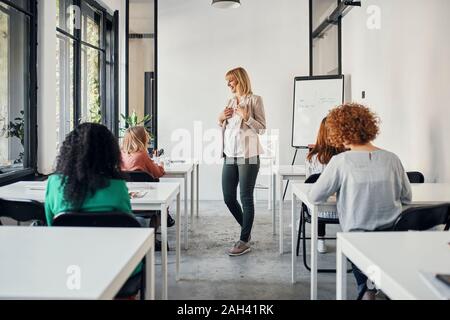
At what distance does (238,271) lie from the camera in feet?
10.7

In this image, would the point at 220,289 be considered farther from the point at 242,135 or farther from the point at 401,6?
the point at 401,6

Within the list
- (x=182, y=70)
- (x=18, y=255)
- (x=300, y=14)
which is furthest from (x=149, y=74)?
(x=18, y=255)

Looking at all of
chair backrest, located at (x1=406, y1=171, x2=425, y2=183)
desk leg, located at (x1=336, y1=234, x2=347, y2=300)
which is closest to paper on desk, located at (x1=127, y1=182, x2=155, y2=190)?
desk leg, located at (x1=336, y1=234, x2=347, y2=300)

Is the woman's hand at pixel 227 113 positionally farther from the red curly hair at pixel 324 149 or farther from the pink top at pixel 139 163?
the red curly hair at pixel 324 149

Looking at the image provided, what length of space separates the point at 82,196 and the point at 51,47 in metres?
2.81

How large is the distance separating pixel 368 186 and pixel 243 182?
1596mm

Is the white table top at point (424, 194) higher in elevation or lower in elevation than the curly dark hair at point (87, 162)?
lower

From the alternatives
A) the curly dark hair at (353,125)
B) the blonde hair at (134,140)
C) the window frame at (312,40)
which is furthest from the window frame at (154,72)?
the curly dark hair at (353,125)

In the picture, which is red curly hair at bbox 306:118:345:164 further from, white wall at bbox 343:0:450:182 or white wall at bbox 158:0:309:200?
white wall at bbox 158:0:309:200

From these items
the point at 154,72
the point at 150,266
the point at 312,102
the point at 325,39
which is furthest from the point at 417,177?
the point at 154,72

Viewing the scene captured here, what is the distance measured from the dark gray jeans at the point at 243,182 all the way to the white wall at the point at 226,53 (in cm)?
298

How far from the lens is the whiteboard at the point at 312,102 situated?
6031mm

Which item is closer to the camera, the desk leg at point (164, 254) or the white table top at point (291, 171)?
the desk leg at point (164, 254)

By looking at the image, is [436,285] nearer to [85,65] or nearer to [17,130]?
[17,130]
